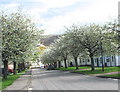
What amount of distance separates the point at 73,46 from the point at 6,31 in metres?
15.7

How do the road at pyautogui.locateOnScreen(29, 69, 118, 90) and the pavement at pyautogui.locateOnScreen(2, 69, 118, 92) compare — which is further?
the pavement at pyautogui.locateOnScreen(2, 69, 118, 92)

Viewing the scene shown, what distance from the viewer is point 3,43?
24250 mm

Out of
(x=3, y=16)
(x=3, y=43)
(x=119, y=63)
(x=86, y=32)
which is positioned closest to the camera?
(x=3, y=43)

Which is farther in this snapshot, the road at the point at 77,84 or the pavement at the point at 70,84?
the pavement at the point at 70,84

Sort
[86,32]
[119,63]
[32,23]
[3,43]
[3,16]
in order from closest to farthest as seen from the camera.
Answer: [3,43] → [3,16] → [32,23] → [86,32] → [119,63]

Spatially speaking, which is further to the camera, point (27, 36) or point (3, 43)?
point (27, 36)

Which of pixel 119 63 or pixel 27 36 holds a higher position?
pixel 27 36

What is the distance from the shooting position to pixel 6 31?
24.5 metres

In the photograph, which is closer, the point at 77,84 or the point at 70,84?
the point at 77,84

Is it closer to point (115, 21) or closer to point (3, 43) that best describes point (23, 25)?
point (3, 43)

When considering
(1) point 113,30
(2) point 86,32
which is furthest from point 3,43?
(2) point 86,32

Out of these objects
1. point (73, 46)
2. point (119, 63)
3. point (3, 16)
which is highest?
point (3, 16)

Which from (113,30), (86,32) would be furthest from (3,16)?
(86,32)

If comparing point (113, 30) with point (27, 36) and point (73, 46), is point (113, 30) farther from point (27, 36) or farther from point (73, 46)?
point (73, 46)
